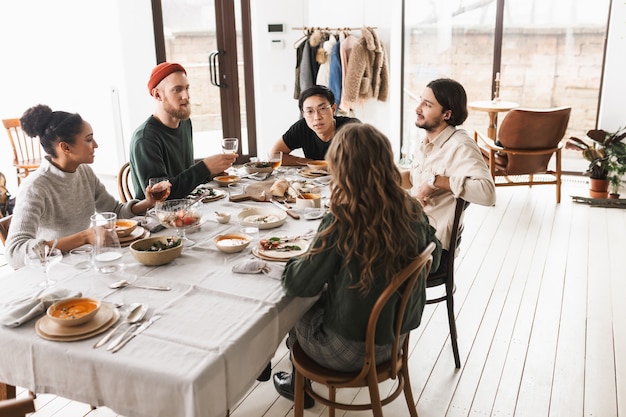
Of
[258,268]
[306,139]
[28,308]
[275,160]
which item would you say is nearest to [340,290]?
[258,268]

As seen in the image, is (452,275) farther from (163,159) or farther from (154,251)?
(163,159)

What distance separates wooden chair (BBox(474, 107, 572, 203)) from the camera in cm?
472

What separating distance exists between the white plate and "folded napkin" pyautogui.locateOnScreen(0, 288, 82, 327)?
0.78 metres

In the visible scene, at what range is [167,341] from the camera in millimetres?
1383

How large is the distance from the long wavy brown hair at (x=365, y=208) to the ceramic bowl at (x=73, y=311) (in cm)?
59

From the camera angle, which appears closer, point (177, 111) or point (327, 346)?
point (327, 346)

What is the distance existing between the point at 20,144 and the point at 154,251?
3.96m

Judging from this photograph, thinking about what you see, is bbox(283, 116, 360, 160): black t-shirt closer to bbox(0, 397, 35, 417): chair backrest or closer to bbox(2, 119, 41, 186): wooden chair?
bbox(0, 397, 35, 417): chair backrest

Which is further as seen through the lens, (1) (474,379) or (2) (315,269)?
(1) (474,379)

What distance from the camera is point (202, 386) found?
1259 mm

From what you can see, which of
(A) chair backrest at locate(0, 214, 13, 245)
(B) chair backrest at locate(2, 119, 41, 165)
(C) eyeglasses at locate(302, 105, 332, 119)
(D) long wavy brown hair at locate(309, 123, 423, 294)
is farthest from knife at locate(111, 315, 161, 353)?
(B) chair backrest at locate(2, 119, 41, 165)

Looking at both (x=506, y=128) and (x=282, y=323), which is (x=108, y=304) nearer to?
(x=282, y=323)

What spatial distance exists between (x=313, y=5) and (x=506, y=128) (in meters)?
2.41

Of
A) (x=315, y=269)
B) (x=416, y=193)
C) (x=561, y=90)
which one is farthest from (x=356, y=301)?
(x=561, y=90)
